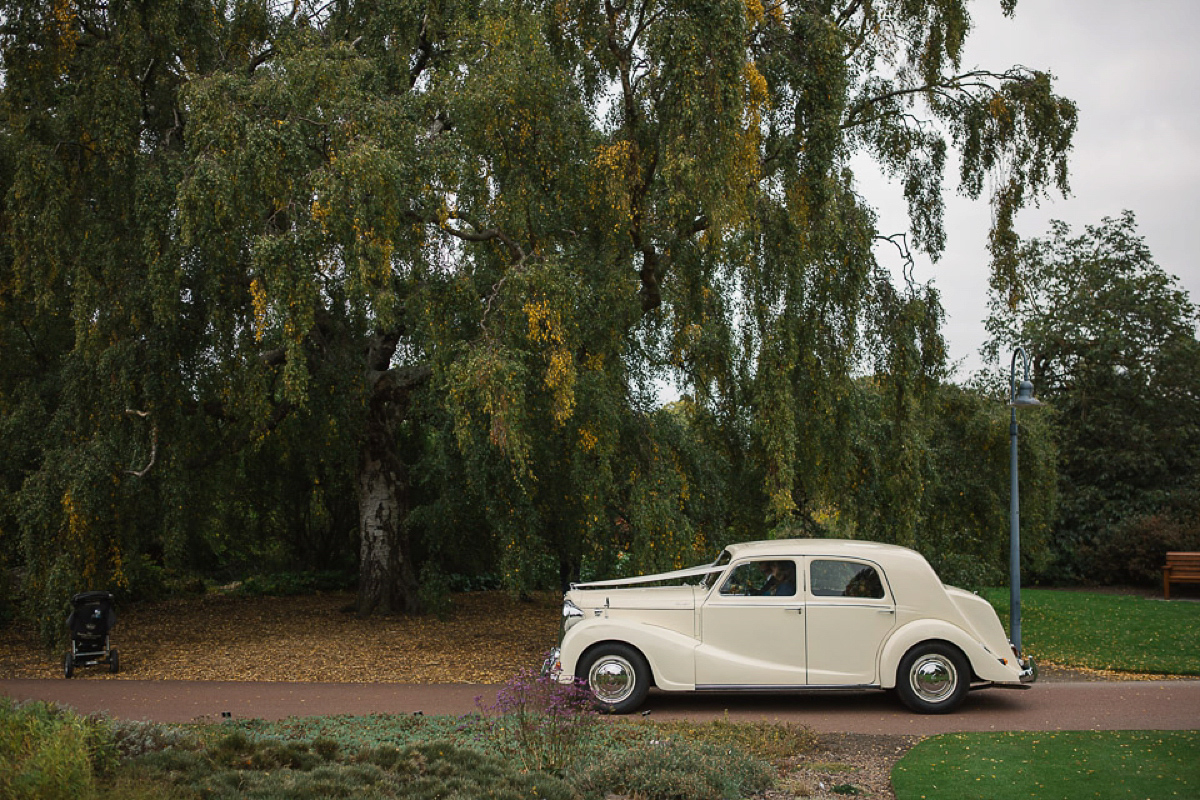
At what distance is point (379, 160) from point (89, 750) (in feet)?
21.3

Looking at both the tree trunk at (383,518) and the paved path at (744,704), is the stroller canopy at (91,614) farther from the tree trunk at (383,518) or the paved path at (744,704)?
the tree trunk at (383,518)

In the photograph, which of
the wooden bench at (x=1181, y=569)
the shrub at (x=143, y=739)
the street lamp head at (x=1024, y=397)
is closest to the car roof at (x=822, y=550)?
the street lamp head at (x=1024, y=397)

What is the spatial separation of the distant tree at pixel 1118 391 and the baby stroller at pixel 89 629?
2248 centimetres

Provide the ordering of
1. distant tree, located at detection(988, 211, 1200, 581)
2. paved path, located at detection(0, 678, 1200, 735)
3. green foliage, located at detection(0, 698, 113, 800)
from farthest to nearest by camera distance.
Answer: distant tree, located at detection(988, 211, 1200, 581)
paved path, located at detection(0, 678, 1200, 735)
green foliage, located at detection(0, 698, 113, 800)

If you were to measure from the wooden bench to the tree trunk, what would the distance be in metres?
16.6

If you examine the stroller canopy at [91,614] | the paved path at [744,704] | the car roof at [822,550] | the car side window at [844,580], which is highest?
the car roof at [822,550]

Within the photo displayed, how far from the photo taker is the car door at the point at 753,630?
9.84 metres

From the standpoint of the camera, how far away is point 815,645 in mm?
9844

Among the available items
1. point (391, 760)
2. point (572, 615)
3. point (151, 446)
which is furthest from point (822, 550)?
point (151, 446)

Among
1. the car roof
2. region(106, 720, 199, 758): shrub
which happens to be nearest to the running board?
the car roof

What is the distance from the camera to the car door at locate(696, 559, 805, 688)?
9.84 meters

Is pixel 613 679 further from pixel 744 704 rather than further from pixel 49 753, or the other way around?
pixel 49 753

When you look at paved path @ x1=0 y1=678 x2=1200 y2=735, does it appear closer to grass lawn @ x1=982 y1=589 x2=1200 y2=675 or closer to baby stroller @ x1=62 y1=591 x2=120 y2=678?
baby stroller @ x1=62 y1=591 x2=120 y2=678

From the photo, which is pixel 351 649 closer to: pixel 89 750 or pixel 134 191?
pixel 134 191
